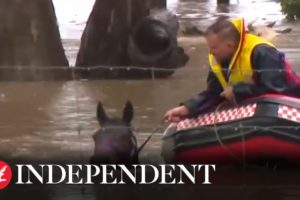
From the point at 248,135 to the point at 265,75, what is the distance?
15.5 inches

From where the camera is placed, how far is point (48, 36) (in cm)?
1035

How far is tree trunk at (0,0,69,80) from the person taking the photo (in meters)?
10.1

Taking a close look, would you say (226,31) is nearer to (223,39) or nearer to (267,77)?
(223,39)

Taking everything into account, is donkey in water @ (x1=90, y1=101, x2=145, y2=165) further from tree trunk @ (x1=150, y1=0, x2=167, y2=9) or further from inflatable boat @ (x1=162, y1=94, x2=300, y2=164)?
tree trunk @ (x1=150, y1=0, x2=167, y2=9)

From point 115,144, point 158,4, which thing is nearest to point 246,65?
point 115,144

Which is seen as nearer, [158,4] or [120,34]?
[120,34]

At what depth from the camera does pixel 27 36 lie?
1024cm

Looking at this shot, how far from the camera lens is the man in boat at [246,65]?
18.9 feet

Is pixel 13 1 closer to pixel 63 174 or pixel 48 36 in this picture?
pixel 48 36

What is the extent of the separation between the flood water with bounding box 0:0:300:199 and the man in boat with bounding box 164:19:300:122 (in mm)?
647

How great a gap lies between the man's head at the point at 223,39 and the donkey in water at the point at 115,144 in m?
0.80

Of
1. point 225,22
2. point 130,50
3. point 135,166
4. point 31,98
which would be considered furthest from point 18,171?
point 130,50

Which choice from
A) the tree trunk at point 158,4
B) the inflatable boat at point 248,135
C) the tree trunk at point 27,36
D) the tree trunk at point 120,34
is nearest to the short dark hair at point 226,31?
the inflatable boat at point 248,135

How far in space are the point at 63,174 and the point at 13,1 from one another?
4.65 meters
